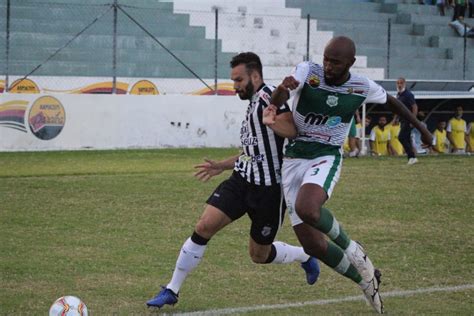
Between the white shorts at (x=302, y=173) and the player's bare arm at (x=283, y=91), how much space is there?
578 millimetres

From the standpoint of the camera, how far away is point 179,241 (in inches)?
423

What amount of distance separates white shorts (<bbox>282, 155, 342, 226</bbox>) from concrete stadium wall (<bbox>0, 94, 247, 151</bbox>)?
51.9 ft

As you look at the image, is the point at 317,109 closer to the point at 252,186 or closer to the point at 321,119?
the point at 321,119

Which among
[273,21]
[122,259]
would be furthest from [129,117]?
[122,259]

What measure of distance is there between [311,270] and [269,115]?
1638 millimetres

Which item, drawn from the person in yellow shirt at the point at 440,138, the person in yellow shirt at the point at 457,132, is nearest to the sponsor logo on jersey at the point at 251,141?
the person in yellow shirt at the point at 440,138

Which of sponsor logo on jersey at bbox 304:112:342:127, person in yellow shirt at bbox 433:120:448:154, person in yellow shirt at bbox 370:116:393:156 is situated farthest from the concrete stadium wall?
sponsor logo on jersey at bbox 304:112:342:127

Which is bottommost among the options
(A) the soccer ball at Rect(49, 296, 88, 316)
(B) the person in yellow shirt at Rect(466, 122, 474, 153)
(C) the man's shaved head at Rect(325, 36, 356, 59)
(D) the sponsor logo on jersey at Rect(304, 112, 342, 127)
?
(B) the person in yellow shirt at Rect(466, 122, 474, 153)

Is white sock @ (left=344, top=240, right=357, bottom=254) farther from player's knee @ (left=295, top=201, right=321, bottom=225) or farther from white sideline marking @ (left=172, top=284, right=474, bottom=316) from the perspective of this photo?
player's knee @ (left=295, top=201, right=321, bottom=225)

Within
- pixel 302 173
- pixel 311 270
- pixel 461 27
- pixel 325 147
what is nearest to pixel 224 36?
pixel 461 27

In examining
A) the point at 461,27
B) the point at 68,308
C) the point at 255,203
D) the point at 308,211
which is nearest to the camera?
the point at 68,308

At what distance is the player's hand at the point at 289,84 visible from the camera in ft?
23.9

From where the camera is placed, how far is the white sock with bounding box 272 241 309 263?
8.16 meters

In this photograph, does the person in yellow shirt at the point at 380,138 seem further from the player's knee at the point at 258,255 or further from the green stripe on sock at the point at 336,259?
the green stripe on sock at the point at 336,259
